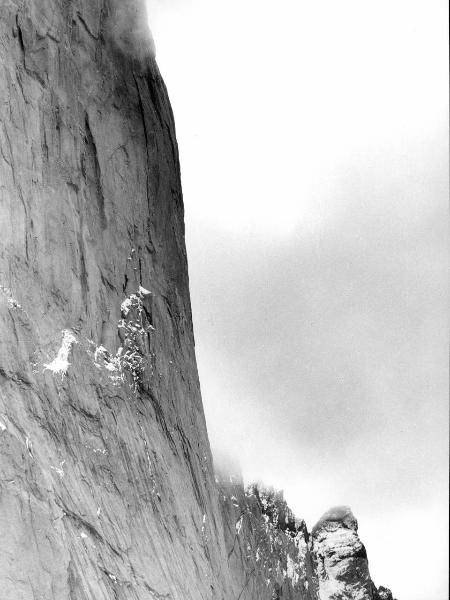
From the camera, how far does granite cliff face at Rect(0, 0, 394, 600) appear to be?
69.5ft

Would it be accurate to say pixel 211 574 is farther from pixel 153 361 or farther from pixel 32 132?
pixel 32 132

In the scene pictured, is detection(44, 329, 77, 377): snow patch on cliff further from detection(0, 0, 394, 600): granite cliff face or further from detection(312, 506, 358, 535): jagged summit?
detection(312, 506, 358, 535): jagged summit

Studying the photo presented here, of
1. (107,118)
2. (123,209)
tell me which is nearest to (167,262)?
(123,209)

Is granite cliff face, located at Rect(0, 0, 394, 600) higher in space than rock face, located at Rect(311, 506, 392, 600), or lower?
lower

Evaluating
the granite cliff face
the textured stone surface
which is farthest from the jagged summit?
the granite cliff face

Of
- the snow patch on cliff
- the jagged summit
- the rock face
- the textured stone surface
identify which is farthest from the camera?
the jagged summit

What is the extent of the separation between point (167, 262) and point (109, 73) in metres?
7.11

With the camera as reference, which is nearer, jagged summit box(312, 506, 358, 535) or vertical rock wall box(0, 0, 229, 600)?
vertical rock wall box(0, 0, 229, 600)

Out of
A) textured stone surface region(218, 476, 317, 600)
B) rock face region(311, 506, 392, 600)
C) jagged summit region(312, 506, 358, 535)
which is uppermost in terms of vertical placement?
jagged summit region(312, 506, 358, 535)

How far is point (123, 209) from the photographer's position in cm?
3005

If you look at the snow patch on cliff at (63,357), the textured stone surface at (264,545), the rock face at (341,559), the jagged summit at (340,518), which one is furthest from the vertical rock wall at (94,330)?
the jagged summit at (340,518)

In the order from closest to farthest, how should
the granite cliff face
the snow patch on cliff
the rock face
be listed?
the granite cliff face → the snow patch on cliff → the rock face

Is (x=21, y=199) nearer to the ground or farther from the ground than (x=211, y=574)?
farther from the ground

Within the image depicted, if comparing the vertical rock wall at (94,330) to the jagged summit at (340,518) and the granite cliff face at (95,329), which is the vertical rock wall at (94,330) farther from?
the jagged summit at (340,518)
